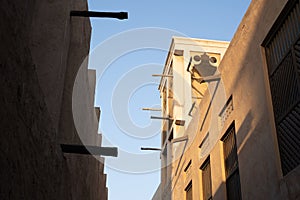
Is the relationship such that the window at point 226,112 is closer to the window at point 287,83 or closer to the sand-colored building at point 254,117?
the sand-colored building at point 254,117

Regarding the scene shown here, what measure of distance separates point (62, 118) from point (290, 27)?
3.79 metres

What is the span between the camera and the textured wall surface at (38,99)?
2.85m

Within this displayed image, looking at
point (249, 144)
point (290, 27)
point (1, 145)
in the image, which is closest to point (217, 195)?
point (249, 144)

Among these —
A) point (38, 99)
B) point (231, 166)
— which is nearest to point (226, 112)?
point (231, 166)

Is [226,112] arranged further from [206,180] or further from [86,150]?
[86,150]

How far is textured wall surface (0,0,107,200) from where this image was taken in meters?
2.85

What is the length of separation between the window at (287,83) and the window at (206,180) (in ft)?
14.4

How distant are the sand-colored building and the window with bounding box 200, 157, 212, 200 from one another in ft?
0.09

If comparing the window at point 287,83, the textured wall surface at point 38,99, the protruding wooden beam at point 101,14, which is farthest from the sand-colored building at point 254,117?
the textured wall surface at point 38,99

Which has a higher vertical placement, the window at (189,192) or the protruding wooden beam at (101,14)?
the protruding wooden beam at (101,14)

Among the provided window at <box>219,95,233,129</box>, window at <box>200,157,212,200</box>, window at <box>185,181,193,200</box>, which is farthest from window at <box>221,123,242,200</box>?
window at <box>185,181,193,200</box>

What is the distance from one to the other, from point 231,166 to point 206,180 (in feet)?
7.40

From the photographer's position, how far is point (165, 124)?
69.2 feet

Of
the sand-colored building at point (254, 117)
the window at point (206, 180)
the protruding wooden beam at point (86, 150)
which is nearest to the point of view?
the protruding wooden beam at point (86, 150)
